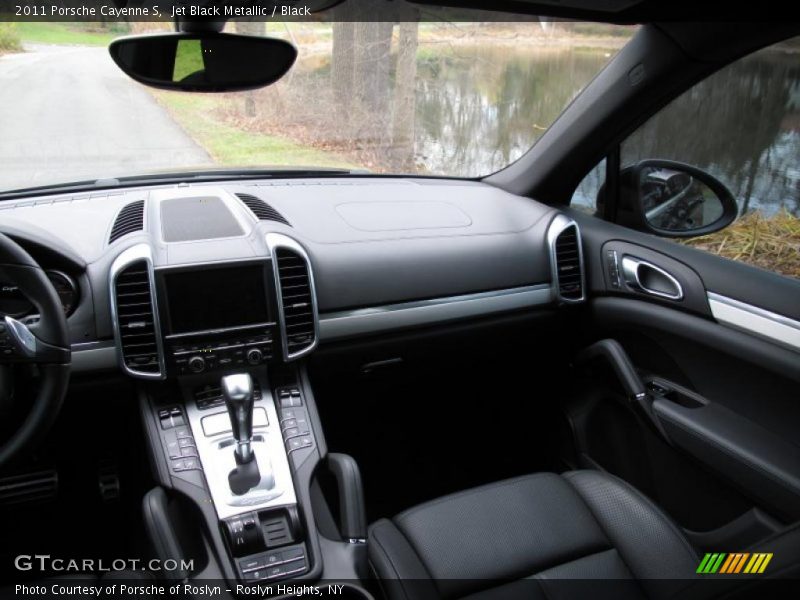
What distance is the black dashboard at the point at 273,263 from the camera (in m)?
2.29

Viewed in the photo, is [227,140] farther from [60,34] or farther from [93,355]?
[93,355]

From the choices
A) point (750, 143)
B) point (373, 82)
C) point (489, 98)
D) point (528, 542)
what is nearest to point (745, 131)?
point (750, 143)

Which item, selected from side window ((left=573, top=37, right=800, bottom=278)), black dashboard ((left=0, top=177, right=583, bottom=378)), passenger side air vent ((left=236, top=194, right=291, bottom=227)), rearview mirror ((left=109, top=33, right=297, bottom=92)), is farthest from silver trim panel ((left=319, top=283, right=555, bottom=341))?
rearview mirror ((left=109, top=33, right=297, bottom=92))

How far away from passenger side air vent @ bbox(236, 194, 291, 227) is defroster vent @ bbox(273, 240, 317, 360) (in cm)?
25

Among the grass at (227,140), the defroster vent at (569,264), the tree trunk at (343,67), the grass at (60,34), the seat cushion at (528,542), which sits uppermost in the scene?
the grass at (60,34)

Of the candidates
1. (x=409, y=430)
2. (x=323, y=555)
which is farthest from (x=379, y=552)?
(x=409, y=430)

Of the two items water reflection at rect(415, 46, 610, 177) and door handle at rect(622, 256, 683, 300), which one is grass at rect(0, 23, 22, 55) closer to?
water reflection at rect(415, 46, 610, 177)

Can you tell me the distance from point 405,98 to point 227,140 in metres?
0.84

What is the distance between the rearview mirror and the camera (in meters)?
1.96

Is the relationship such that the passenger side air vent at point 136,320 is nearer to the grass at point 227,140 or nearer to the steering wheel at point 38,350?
the steering wheel at point 38,350

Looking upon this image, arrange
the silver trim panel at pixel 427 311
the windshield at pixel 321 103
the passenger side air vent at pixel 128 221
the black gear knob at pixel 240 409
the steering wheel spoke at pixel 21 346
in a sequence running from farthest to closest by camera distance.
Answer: the silver trim panel at pixel 427 311, the windshield at pixel 321 103, the passenger side air vent at pixel 128 221, the black gear knob at pixel 240 409, the steering wheel spoke at pixel 21 346

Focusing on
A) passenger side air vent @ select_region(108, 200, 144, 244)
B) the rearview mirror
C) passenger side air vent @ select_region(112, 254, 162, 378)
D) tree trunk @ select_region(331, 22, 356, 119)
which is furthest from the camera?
tree trunk @ select_region(331, 22, 356, 119)

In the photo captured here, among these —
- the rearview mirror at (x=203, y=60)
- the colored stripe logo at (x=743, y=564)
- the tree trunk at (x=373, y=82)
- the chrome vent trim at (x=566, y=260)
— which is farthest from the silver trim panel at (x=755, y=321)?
the rearview mirror at (x=203, y=60)

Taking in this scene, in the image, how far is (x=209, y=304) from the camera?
2.35 meters
